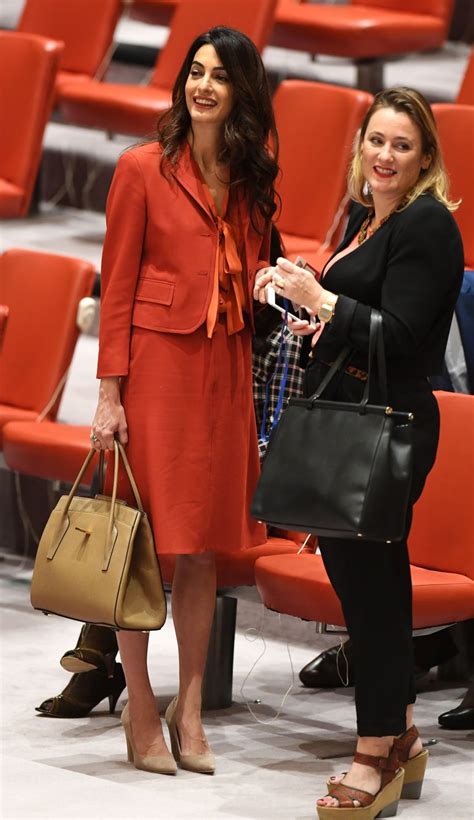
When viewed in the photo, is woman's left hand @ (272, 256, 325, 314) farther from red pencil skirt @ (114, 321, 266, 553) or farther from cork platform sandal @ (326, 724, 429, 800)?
cork platform sandal @ (326, 724, 429, 800)

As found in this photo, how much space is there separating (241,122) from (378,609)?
2.98 ft

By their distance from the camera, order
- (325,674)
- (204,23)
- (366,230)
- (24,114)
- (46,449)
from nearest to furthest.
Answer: (366,230)
(325,674)
(46,449)
(24,114)
(204,23)

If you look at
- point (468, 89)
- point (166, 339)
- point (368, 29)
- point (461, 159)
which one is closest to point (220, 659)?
point (166, 339)

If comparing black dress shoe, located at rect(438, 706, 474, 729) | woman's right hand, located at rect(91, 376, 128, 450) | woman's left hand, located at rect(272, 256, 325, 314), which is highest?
woman's left hand, located at rect(272, 256, 325, 314)

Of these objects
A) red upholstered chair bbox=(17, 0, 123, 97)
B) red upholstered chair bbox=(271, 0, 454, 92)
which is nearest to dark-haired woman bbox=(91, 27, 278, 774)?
red upholstered chair bbox=(271, 0, 454, 92)

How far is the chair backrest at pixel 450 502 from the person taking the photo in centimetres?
355

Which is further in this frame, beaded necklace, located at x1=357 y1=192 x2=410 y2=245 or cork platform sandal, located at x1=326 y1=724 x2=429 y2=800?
cork platform sandal, located at x1=326 y1=724 x2=429 y2=800

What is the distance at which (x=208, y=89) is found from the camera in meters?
3.02

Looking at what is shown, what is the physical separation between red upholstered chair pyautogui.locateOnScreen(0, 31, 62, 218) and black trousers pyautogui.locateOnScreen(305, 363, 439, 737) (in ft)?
9.64

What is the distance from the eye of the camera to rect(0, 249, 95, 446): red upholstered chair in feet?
15.3

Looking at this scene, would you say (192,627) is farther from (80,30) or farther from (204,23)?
(80,30)

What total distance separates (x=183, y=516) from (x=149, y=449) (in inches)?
5.3

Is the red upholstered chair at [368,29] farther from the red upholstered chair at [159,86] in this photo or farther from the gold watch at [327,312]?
the gold watch at [327,312]

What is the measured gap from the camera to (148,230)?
9.95ft
